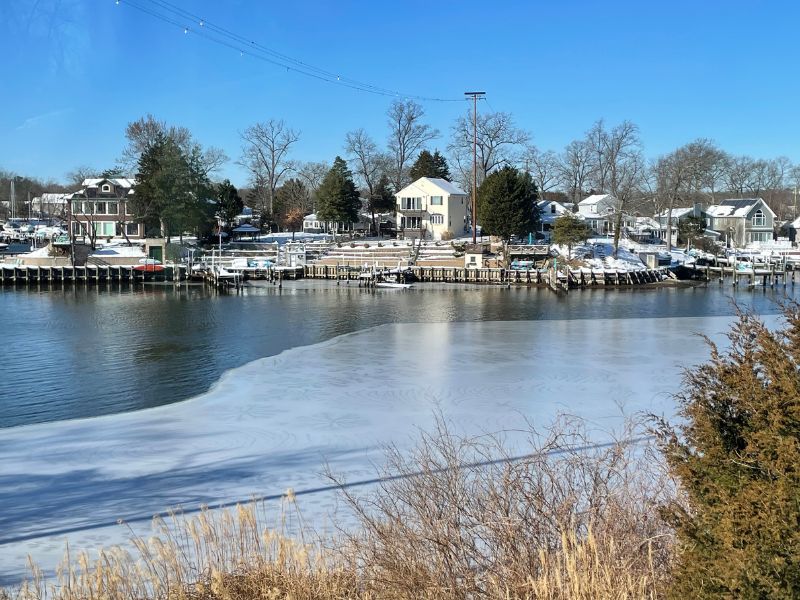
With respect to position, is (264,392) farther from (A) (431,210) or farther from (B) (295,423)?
(A) (431,210)

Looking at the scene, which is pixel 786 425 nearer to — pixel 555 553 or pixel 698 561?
pixel 698 561

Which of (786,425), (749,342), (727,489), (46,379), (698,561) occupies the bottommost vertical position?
(46,379)

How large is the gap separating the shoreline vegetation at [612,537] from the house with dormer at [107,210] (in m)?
66.0

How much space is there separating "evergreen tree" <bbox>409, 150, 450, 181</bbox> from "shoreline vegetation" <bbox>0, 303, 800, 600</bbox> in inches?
2961

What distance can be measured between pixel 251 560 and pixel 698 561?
11.9 ft

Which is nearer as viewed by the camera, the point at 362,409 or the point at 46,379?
the point at 362,409

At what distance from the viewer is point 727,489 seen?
4262mm

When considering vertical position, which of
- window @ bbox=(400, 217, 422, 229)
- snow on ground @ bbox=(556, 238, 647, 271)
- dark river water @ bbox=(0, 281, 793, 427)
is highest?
window @ bbox=(400, 217, 422, 229)

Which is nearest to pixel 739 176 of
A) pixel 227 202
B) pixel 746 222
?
pixel 746 222

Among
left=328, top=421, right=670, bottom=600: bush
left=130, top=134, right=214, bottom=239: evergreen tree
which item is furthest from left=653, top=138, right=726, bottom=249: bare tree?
left=328, top=421, right=670, bottom=600: bush

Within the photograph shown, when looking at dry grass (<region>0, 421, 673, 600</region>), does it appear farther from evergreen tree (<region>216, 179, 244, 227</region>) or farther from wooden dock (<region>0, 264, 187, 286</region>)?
evergreen tree (<region>216, 179, 244, 227</region>)

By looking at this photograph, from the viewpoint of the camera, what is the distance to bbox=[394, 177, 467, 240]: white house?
69.4 metres

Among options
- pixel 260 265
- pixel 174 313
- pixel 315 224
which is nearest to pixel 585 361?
pixel 174 313

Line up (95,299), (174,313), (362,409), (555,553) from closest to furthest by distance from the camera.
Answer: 1. (555,553)
2. (362,409)
3. (174,313)
4. (95,299)
